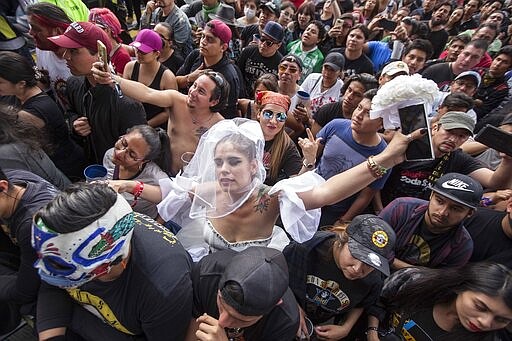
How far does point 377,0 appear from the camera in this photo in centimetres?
849

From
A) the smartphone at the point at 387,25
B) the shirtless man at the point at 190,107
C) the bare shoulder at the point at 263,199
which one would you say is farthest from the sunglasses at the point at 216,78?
the smartphone at the point at 387,25

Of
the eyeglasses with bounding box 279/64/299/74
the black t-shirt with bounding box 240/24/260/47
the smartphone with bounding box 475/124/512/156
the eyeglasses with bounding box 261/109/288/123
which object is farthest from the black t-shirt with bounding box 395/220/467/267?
the black t-shirt with bounding box 240/24/260/47

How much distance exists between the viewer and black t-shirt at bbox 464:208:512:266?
2.61 m

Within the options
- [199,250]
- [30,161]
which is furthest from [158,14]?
[199,250]

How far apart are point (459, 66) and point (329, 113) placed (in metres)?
2.39

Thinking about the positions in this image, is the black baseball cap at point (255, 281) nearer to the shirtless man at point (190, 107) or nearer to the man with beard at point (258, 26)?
the shirtless man at point (190, 107)

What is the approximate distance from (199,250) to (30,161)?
1.32 m

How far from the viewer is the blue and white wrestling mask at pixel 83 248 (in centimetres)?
145

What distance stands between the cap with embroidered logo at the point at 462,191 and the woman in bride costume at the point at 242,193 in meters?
0.62

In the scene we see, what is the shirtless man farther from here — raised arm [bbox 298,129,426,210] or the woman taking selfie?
raised arm [bbox 298,129,426,210]

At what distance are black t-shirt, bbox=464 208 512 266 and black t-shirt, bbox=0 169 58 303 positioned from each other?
3.03m

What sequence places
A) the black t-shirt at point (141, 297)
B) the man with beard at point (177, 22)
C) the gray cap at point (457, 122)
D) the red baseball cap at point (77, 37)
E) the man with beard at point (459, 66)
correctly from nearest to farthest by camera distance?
the black t-shirt at point (141, 297) < the red baseball cap at point (77, 37) < the gray cap at point (457, 122) < the man with beard at point (459, 66) < the man with beard at point (177, 22)

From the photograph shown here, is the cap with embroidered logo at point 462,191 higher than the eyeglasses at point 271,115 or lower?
lower

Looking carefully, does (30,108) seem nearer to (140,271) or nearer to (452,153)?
(140,271)
